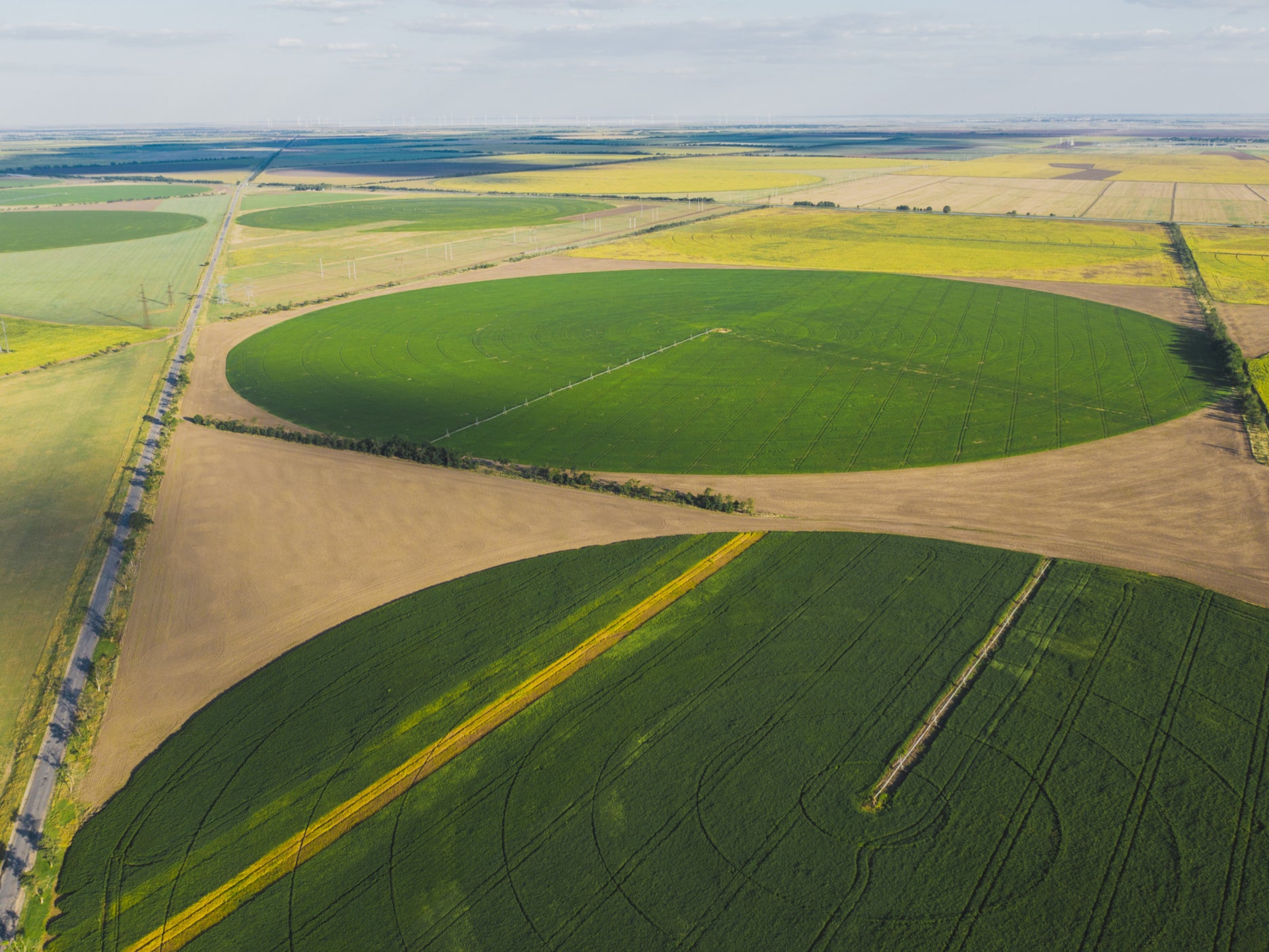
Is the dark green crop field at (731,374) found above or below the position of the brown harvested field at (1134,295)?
above

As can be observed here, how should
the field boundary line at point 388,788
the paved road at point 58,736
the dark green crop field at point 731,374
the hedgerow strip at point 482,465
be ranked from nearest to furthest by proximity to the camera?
the field boundary line at point 388,788
the paved road at point 58,736
the hedgerow strip at point 482,465
the dark green crop field at point 731,374

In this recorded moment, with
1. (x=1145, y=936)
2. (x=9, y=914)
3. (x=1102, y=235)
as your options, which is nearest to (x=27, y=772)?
(x=9, y=914)

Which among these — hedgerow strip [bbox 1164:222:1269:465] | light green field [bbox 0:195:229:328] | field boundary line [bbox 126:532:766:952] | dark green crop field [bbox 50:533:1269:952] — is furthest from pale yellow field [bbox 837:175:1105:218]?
field boundary line [bbox 126:532:766:952]

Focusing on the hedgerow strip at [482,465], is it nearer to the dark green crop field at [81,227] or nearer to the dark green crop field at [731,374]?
the dark green crop field at [731,374]

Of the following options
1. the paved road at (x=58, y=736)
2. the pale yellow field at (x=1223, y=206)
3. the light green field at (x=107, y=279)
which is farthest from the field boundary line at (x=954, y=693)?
the pale yellow field at (x=1223, y=206)

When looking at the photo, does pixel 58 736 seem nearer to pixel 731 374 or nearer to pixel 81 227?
pixel 731 374

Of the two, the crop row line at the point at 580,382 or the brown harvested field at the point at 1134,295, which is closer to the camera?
the crop row line at the point at 580,382

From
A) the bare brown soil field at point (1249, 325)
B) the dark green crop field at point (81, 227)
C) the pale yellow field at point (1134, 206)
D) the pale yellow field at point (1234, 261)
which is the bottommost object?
the bare brown soil field at point (1249, 325)

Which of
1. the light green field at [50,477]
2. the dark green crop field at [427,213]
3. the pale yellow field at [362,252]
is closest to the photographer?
the light green field at [50,477]
